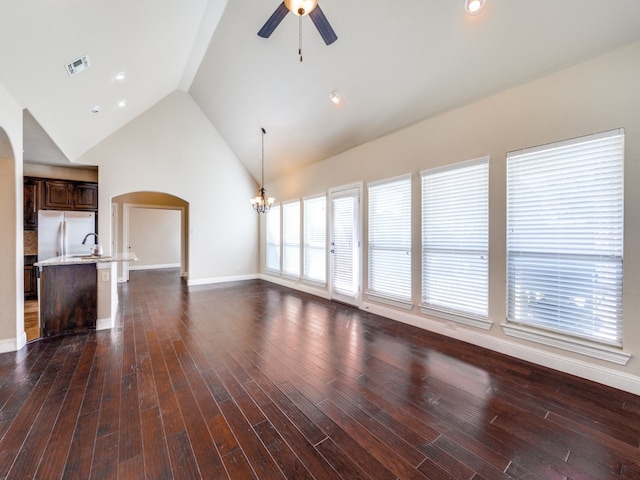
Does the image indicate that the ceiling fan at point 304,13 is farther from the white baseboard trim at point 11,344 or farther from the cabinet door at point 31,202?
the cabinet door at point 31,202

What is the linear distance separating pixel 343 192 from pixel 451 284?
2569 mm

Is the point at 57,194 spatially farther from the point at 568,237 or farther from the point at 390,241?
the point at 568,237

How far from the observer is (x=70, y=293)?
367 cm

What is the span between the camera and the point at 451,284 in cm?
354

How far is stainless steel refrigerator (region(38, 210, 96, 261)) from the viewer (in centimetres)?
532

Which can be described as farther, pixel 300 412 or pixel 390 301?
pixel 390 301

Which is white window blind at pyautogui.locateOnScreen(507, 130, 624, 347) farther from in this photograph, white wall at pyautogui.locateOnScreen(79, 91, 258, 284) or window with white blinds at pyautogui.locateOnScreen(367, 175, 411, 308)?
white wall at pyautogui.locateOnScreen(79, 91, 258, 284)

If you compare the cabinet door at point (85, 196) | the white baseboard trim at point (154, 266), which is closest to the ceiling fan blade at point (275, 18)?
the cabinet door at point (85, 196)

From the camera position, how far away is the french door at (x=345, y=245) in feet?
16.1

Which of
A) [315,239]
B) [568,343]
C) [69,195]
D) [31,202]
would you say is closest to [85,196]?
[69,195]

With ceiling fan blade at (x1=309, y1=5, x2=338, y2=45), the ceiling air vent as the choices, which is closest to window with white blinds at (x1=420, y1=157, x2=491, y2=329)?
ceiling fan blade at (x1=309, y1=5, x2=338, y2=45)

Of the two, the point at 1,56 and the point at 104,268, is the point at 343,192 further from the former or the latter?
the point at 1,56

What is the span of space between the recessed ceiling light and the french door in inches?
105

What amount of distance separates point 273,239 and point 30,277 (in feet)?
16.7
